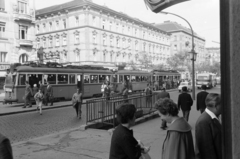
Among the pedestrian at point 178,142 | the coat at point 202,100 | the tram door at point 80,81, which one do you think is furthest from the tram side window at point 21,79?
the pedestrian at point 178,142

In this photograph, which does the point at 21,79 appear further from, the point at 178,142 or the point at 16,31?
the point at 16,31

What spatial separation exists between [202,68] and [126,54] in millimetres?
25644

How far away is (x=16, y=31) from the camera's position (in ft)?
121

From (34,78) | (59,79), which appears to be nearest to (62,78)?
(59,79)

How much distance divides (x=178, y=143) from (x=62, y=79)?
21.1 metres

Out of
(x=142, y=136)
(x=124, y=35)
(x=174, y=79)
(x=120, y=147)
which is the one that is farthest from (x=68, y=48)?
(x=120, y=147)

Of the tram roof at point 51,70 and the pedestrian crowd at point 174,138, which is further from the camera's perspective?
the tram roof at point 51,70

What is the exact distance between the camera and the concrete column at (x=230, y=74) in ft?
5.93

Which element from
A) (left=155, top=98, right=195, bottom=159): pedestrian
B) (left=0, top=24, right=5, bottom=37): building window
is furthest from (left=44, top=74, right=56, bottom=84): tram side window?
(left=155, top=98, right=195, bottom=159): pedestrian

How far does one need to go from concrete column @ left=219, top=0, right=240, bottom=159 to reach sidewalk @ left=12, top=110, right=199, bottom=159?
4279mm

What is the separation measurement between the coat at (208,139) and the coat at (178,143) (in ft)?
0.54

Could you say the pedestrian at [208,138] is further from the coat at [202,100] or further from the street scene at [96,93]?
the coat at [202,100]

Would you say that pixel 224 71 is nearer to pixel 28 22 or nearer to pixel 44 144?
pixel 44 144

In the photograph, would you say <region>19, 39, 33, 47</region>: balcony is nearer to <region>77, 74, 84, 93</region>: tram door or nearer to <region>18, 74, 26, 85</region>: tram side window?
<region>77, 74, 84, 93</region>: tram door
